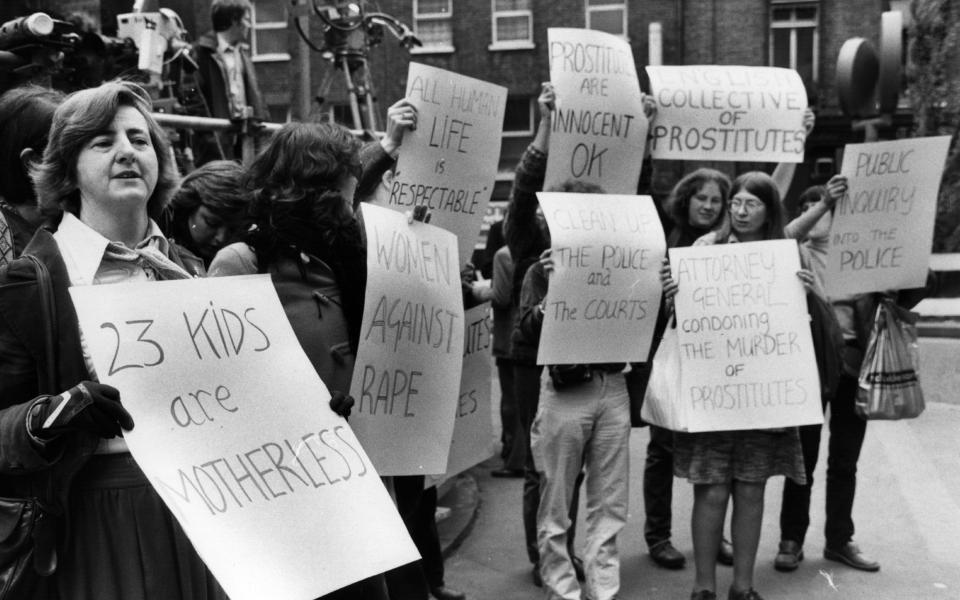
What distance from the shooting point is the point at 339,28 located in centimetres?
784

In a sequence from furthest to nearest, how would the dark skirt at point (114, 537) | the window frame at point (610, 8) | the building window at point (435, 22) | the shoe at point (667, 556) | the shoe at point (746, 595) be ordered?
the building window at point (435, 22) < the window frame at point (610, 8) < the shoe at point (667, 556) < the shoe at point (746, 595) < the dark skirt at point (114, 537)

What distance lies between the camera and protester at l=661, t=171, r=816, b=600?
4.20 m

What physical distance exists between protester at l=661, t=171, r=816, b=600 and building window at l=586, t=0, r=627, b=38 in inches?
746

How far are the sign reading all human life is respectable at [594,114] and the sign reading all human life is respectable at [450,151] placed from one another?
31 centimetres

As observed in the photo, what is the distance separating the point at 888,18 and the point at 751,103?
14.3 feet

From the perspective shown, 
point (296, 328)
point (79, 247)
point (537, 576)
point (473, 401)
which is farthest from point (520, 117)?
point (79, 247)

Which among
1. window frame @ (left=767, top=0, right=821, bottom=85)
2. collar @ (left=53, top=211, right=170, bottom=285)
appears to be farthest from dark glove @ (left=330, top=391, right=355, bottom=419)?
window frame @ (left=767, top=0, right=821, bottom=85)

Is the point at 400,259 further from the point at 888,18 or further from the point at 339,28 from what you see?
the point at 888,18

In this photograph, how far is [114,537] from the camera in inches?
84.5

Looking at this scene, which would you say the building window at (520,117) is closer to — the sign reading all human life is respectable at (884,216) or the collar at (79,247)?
the sign reading all human life is respectable at (884,216)

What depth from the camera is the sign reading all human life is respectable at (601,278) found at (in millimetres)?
3988

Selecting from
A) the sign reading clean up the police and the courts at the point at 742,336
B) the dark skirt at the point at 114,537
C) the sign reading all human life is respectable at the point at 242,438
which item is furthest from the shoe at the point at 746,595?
the dark skirt at the point at 114,537

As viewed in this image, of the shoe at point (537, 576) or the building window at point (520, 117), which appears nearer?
the shoe at point (537, 576)

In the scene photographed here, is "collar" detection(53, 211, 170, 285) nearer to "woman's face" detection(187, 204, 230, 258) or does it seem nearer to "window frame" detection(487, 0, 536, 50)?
"woman's face" detection(187, 204, 230, 258)
